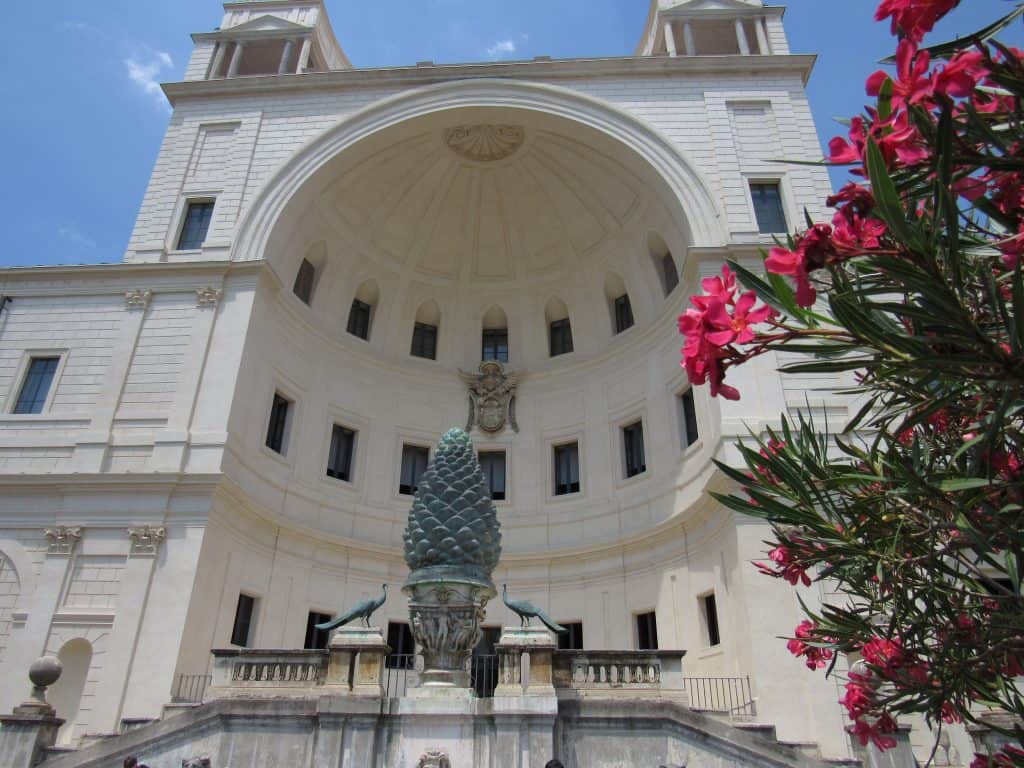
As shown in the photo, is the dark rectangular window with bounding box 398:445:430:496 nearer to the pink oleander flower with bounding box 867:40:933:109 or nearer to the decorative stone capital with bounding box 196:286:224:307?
the decorative stone capital with bounding box 196:286:224:307

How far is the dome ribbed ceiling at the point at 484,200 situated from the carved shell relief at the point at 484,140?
3 cm

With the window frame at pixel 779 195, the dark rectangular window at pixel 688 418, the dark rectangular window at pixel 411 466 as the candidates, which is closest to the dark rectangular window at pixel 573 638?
the dark rectangular window at pixel 688 418

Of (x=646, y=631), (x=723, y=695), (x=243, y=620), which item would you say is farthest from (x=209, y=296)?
(x=723, y=695)

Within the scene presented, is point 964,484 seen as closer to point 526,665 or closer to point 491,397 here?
point 526,665

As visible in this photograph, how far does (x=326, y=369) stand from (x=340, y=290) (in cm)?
270

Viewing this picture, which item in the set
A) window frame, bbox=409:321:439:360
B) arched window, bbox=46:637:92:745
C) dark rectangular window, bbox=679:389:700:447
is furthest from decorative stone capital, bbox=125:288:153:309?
dark rectangular window, bbox=679:389:700:447

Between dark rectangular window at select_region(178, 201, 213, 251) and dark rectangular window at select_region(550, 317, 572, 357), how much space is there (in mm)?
11600

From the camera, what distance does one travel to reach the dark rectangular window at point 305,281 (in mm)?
22438

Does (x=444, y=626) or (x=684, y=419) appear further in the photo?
(x=684, y=419)

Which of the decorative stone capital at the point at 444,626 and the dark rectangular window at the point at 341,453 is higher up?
the dark rectangular window at the point at 341,453

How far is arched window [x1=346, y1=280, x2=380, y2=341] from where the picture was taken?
2377cm

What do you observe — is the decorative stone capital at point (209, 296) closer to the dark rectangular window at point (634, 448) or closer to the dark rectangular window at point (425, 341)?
the dark rectangular window at point (425, 341)

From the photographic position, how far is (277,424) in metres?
20.8

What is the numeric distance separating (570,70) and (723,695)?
61.8 ft
